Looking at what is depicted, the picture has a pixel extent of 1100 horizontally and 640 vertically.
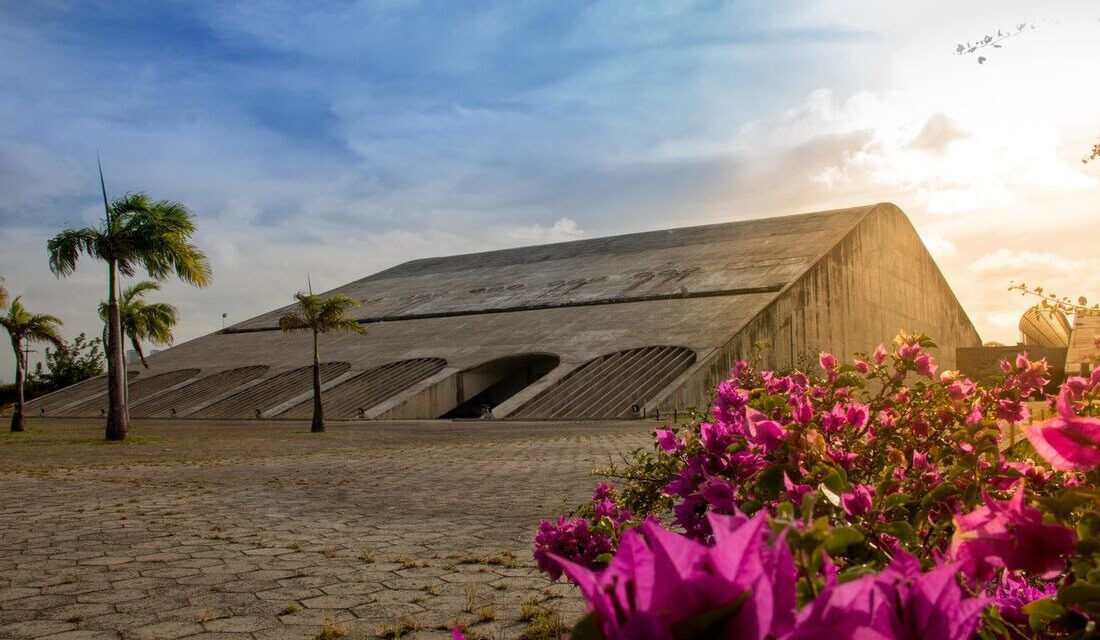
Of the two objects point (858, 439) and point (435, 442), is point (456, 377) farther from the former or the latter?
point (858, 439)

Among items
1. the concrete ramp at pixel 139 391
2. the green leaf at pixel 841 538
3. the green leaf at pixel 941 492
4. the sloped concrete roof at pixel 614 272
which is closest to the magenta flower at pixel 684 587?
the green leaf at pixel 841 538

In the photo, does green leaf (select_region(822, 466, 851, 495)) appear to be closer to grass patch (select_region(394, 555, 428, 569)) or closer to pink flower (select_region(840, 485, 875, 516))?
pink flower (select_region(840, 485, 875, 516))

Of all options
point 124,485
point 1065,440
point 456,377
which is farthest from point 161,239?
point 1065,440

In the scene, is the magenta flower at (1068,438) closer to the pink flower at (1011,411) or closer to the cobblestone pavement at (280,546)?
the pink flower at (1011,411)

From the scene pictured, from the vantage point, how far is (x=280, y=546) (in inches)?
218

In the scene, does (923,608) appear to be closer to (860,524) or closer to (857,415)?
(860,524)

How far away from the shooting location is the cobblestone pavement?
388 cm

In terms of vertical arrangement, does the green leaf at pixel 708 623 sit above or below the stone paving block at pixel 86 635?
above

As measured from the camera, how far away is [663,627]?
78 centimetres

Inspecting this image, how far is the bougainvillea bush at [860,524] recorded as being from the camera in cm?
80

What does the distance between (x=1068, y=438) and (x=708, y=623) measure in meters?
0.79

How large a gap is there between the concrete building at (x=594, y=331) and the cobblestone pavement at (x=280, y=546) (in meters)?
13.7

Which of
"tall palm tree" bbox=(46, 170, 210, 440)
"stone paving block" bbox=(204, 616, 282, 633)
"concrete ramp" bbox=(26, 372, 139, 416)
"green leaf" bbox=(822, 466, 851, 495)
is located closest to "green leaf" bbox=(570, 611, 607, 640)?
"green leaf" bbox=(822, 466, 851, 495)

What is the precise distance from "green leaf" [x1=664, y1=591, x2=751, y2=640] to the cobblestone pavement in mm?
2996
